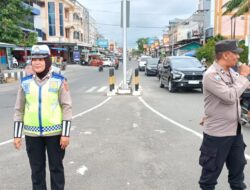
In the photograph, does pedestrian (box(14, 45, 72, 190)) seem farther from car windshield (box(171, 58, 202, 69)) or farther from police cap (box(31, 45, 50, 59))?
car windshield (box(171, 58, 202, 69))

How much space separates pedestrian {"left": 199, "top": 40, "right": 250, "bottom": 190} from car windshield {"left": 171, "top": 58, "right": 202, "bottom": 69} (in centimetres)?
1348

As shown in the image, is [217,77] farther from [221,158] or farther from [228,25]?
[228,25]

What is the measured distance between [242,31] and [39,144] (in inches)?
1919

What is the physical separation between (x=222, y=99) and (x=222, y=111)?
15 cm

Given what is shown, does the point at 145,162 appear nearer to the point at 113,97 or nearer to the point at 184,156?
the point at 184,156

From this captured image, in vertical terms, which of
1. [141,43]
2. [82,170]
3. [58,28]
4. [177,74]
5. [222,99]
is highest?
[141,43]

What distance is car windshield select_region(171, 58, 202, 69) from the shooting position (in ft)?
56.1

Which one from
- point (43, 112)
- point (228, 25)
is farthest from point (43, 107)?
point (228, 25)

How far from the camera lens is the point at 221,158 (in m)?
3.54

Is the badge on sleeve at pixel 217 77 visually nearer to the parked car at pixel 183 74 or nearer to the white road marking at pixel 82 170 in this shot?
the white road marking at pixel 82 170

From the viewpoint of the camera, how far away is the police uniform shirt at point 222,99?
11.0 feet

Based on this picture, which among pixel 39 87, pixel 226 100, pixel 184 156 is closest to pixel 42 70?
pixel 39 87

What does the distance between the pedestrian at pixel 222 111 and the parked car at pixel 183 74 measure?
497 inches

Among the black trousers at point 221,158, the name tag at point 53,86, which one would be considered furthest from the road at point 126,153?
the name tag at point 53,86
